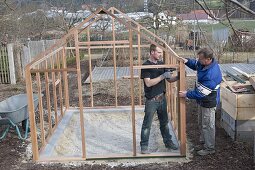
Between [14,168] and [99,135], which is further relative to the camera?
[99,135]

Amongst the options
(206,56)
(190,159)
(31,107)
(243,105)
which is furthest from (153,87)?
(31,107)

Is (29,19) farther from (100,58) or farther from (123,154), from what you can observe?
(123,154)

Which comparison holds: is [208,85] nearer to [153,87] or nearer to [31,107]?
[153,87]

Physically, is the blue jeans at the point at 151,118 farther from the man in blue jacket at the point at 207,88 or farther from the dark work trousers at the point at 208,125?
the dark work trousers at the point at 208,125

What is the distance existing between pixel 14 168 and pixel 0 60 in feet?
24.8

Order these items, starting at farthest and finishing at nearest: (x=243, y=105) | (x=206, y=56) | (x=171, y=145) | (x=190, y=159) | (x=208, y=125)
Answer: (x=171, y=145) → (x=243, y=105) → (x=190, y=159) → (x=208, y=125) → (x=206, y=56)

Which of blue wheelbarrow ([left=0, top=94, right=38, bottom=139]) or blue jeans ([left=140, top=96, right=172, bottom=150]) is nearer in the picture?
blue jeans ([left=140, top=96, right=172, bottom=150])

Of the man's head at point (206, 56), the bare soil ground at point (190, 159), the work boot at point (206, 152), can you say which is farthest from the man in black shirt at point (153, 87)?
the work boot at point (206, 152)

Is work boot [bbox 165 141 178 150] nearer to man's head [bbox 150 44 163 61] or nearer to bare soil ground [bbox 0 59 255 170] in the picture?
bare soil ground [bbox 0 59 255 170]

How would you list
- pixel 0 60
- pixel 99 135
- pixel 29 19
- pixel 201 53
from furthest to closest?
pixel 29 19
pixel 0 60
pixel 99 135
pixel 201 53

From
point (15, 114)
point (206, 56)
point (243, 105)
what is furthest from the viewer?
point (15, 114)

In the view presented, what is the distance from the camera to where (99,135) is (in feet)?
21.6

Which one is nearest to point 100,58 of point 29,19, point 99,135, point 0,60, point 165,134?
point 29,19

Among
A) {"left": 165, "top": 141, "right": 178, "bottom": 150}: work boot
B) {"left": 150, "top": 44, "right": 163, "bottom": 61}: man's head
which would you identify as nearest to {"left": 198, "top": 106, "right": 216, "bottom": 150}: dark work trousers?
{"left": 165, "top": 141, "right": 178, "bottom": 150}: work boot
